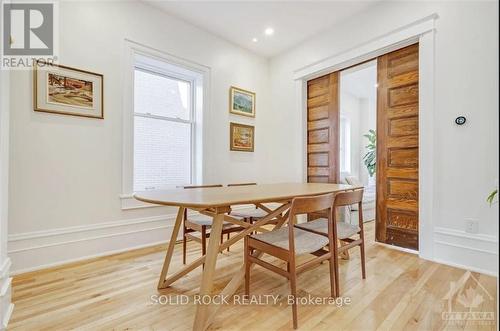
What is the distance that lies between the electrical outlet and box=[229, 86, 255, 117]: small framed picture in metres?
3.03

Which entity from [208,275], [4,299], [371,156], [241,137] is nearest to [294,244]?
[208,275]

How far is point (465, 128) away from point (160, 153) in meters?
3.33

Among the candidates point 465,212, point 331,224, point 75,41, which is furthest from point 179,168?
point 465,212

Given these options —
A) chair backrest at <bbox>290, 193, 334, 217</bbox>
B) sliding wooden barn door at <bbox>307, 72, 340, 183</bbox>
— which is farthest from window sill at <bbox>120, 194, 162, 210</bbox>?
sliding wooden barn door at <bbox>307, 72, 340, 183</bbox>

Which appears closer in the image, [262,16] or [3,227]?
[3,227]

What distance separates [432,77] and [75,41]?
357 cm

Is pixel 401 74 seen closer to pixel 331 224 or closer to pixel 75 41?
pixel 331 224

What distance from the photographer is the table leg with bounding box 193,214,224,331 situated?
1.43 metres

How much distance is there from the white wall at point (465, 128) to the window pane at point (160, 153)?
9.75 feet

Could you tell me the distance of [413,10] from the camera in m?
2.66

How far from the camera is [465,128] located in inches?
91.7

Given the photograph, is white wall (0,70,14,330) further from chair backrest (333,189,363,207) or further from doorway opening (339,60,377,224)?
doorway opening (339,60,377,224)

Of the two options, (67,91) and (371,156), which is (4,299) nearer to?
(67,91)

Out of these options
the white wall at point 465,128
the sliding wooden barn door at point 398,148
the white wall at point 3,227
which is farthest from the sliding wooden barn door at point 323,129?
the white wall at point 3,227
